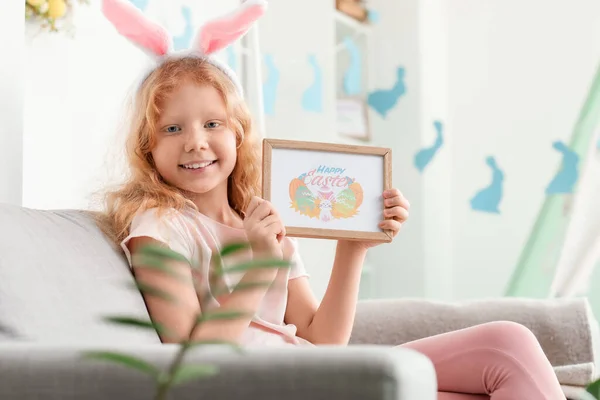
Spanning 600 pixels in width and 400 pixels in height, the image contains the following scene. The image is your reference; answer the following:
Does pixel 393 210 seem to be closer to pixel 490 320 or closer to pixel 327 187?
pixel 327 187

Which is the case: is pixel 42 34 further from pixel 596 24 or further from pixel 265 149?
pixel 596 24

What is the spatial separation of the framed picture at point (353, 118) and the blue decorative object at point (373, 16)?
1.14 ft

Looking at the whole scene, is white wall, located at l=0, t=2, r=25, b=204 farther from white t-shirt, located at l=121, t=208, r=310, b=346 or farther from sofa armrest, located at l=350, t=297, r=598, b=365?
sofa armrest, located at l=350, t=297, r=598, b=365

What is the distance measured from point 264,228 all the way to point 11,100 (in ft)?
1.75

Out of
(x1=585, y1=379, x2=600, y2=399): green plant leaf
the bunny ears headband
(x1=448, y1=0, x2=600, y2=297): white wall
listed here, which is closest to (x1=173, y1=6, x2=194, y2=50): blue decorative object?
the bunny ears headband

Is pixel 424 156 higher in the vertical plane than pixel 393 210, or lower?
higher

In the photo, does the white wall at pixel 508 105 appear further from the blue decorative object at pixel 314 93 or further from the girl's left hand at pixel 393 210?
the girl's left hand at pixel 393 210

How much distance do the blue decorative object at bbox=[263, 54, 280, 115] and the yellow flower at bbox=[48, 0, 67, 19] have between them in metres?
1.31

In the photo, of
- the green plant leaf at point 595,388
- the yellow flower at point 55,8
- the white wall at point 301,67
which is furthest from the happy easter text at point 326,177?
the white wall at point 301,67

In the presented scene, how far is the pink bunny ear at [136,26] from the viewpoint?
1438 millimetres

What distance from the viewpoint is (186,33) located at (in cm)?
251

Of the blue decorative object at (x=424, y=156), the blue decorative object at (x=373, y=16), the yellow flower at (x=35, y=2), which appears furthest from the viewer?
the blue decorative object at (x=373, y=16)

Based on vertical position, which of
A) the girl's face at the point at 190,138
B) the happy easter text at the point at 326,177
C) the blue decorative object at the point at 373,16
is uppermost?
the blue decorative object at the point at 373,16

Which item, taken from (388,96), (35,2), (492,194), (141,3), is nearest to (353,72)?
(388,96)
